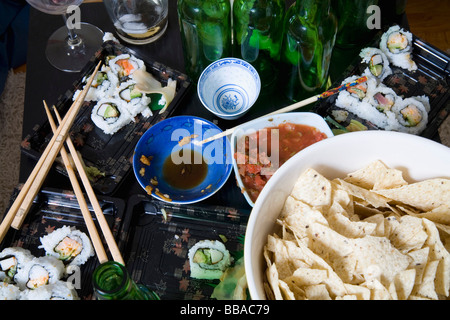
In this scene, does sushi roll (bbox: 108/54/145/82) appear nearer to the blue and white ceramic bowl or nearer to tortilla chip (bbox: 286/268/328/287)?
the blue and white ceramic bowl

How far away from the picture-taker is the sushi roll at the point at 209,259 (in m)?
1.33

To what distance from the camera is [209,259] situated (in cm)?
134

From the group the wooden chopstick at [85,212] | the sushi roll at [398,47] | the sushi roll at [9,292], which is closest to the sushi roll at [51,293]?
the sushi roll at [9,292]

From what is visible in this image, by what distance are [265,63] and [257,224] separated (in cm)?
81

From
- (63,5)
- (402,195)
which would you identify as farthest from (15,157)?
(402,195)

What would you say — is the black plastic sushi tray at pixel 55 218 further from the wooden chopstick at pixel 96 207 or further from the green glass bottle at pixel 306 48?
the green glass bottle at pixel 306 48

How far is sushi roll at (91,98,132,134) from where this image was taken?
1588 millimetres

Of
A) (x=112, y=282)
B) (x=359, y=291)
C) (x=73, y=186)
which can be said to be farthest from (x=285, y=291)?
(x=73, y=186)

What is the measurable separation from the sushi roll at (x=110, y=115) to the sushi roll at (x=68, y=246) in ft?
1.26

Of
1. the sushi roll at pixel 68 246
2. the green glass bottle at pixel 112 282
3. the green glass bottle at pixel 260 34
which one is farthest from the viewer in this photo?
the green glass bottle at pixel 260 34

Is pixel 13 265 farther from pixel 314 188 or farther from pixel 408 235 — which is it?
pixel 408 235

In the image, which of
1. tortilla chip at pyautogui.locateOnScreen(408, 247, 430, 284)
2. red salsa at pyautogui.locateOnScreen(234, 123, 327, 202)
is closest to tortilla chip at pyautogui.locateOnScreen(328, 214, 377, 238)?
tortilla chip at pyautogui.locateOnScreen(408, 247, 430, 284)

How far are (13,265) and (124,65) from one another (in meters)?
0.78

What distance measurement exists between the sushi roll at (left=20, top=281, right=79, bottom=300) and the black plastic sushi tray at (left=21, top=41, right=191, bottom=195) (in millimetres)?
319
